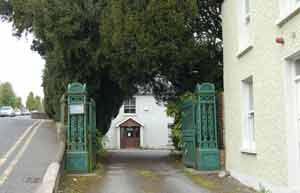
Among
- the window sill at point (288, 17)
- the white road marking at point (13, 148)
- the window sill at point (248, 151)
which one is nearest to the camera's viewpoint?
the window sill at point (288, 17)

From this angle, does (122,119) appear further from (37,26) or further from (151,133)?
(37,26)

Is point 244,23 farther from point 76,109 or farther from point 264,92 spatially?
point 76,109

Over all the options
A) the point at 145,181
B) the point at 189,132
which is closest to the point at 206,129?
the point at 189,132

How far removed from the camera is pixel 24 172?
49.1ft

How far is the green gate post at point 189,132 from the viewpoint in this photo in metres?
17.3

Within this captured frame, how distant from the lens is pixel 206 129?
17.0 meters

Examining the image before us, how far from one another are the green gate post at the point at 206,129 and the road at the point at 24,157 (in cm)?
456

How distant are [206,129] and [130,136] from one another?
3627cm

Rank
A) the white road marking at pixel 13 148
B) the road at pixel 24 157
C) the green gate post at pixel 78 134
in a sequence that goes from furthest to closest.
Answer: the white road marking at pixel 13 148 < the green gate post at pixel 78 134 < the road at pixel 24 157

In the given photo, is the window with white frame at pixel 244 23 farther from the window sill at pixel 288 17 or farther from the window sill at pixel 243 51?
the window sill at pixel 288 17

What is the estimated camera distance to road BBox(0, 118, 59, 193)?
13.3 m

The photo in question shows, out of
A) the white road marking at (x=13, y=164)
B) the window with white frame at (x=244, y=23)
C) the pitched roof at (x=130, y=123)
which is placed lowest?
the white road marking at (x=13, y=164)

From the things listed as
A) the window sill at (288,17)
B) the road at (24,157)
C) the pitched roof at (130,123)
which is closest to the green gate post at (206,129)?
the road at (24,157)

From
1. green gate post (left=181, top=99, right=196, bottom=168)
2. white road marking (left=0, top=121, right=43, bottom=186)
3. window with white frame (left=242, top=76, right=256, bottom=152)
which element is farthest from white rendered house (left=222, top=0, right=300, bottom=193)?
white road marking (left=0, top=121, right=43, bottom=186)
